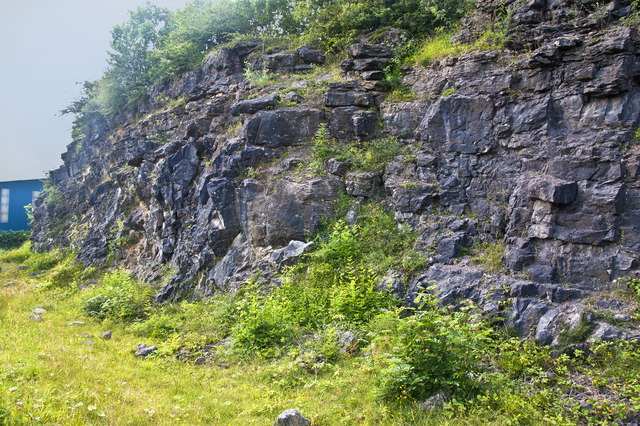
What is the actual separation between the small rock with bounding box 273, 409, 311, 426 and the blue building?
34.7 m

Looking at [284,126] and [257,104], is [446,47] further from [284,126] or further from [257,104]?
[257,104]

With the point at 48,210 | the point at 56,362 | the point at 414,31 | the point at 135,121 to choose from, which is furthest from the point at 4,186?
the point at 414,31

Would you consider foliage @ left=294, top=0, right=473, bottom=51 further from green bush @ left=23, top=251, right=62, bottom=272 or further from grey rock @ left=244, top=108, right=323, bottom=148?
green bush @ left=23, top=251, right=62, bottom=272

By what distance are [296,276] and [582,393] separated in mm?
6704

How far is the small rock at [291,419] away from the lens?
5250 mm

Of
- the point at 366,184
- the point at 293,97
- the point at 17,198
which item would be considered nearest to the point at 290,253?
the point at 366,184

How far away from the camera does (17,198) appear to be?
3148cm

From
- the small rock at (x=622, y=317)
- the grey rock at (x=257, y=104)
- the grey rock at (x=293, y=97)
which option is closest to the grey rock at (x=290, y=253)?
the grey rock at (x=293, y=97)

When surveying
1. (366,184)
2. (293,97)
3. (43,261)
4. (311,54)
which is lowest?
(43,261)

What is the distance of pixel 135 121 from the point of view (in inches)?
868

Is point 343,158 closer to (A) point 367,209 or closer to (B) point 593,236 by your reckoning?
(A) point 367,209

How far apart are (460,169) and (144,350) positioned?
29.8ft

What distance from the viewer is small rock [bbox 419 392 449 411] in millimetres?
5221

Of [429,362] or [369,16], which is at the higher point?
[369,16]
